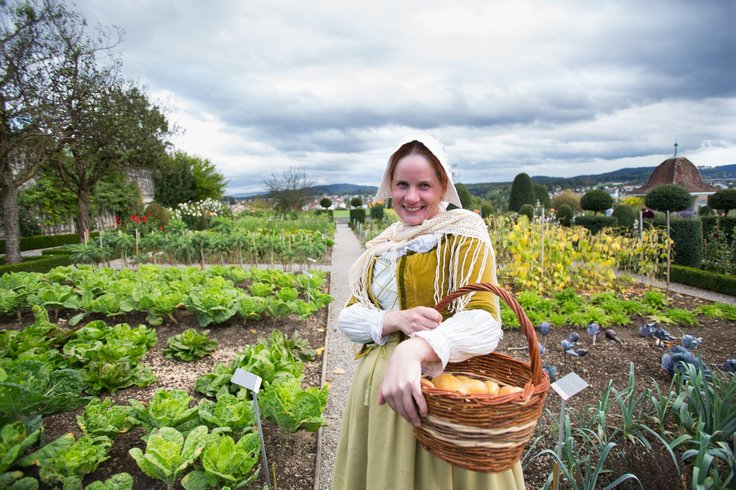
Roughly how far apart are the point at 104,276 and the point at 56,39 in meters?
9.83

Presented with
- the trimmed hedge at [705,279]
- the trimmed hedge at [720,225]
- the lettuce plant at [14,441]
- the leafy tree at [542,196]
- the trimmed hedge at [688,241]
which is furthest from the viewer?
A: the leafy tree at [542,196]

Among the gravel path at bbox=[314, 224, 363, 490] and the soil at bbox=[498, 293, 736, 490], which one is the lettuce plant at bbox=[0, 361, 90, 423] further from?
the soil at bbox=[498, 293, 736, 490]

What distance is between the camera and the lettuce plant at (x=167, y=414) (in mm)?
2141

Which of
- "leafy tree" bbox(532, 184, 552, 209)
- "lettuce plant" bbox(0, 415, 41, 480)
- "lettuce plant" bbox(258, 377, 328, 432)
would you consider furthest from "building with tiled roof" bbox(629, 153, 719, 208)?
"lettuce plant" bbox(0, 415, 41, 480)

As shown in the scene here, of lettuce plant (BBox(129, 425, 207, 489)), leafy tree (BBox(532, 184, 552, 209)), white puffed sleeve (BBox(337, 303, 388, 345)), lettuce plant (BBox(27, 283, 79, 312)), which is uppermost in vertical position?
leafy tree (BBox(532, 184, 552, 209))

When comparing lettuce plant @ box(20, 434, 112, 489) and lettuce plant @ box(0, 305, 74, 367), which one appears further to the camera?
lettuce plant @ box(0, 305, 74, 367)

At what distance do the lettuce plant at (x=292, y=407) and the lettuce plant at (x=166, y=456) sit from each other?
39 centimetres

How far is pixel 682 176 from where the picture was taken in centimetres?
2378

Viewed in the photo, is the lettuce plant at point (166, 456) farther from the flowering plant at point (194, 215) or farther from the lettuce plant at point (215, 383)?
the flowering plant at point (194, 215)

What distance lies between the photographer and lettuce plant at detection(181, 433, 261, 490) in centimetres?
184

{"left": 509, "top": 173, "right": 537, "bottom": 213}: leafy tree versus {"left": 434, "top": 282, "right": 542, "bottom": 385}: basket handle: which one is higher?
{"left": 509, "top": 173, "right": 537, "bottom": 213}: leafy tree

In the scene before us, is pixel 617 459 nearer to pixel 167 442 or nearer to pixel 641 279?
pixel 167 442

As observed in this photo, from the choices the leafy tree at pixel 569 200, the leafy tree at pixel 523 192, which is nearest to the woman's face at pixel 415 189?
the leafy tree at pixel 523 192

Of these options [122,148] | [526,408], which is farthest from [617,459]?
[122,148]
